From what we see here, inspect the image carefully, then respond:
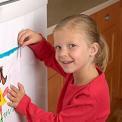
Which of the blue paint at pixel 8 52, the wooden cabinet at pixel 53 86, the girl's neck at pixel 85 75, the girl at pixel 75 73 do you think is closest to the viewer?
the blue paint at pixel 8 52

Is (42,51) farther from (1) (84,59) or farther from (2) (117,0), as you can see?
(2) (117,0)

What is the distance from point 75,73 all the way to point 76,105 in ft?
0.51

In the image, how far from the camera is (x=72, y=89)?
3.78ft

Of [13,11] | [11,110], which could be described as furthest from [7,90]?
[13,11]

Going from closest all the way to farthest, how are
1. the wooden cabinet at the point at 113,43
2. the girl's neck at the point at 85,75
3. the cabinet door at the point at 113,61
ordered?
the girl's neck at the point at 85,75
the wooden cabinet at the point at 113,43
the cabinet door at the point at 113,61

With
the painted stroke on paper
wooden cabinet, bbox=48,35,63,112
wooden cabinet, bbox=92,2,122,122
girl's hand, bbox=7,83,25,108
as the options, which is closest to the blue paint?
the painted stroke on paper

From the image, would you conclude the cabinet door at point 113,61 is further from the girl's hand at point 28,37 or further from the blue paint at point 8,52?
the blue paint at point 8,52

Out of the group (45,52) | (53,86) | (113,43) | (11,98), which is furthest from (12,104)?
(113,43)

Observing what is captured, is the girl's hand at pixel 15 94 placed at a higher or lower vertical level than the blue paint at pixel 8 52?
lower

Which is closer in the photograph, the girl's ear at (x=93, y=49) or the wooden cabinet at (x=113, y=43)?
the girl's ear at (x=93, y=49)

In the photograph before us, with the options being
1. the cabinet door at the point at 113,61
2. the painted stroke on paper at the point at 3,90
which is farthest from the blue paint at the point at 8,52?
the cabinet door at the point at 113,61

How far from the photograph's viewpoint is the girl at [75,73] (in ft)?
3.42

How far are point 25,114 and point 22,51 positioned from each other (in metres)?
0.20

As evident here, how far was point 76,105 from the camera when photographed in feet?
3.49
